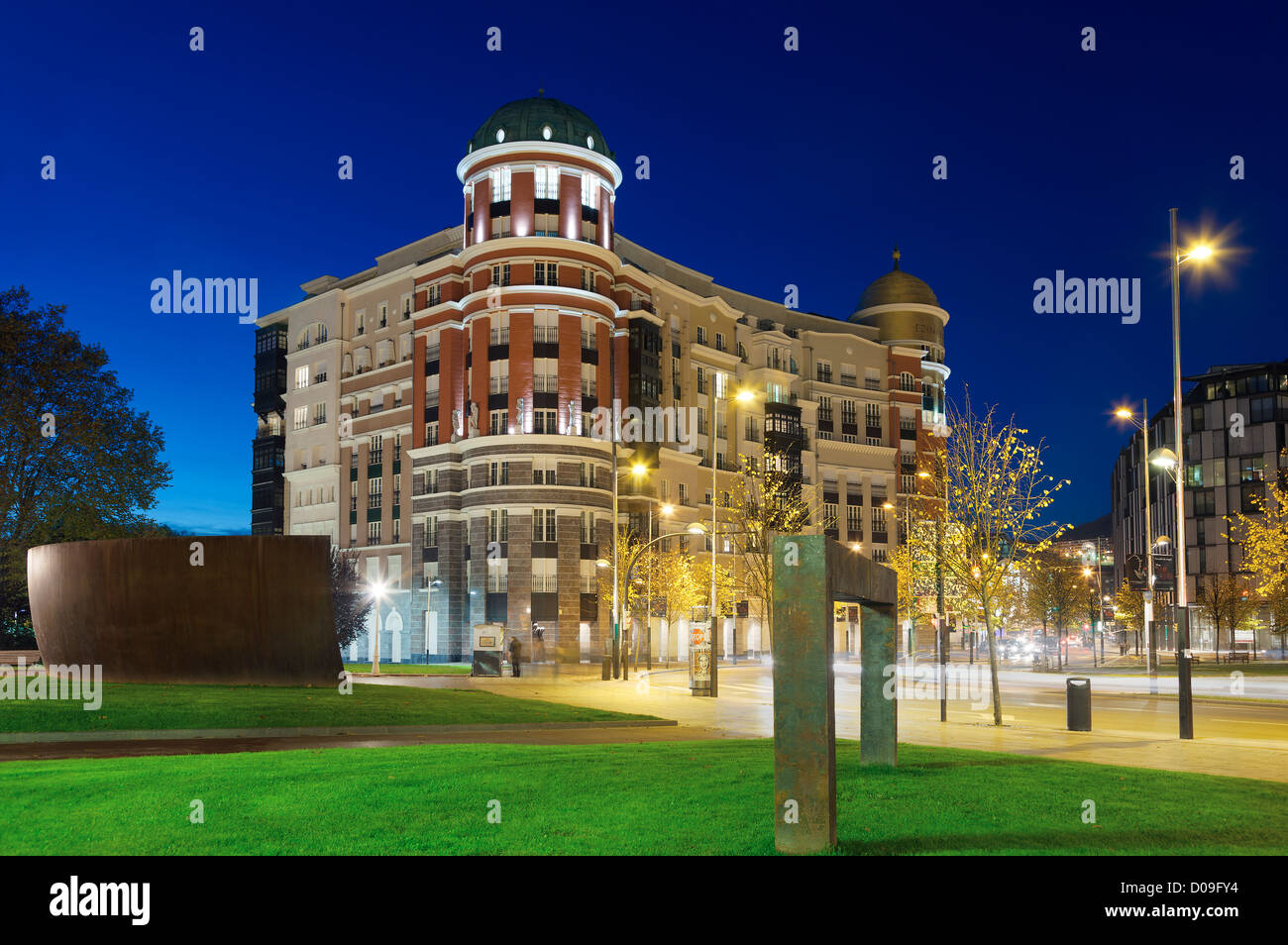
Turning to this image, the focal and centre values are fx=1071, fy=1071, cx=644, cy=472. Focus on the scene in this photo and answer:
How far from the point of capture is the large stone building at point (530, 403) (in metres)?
67.7

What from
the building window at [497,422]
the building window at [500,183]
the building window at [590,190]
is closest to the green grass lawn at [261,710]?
the building window at [497,422]

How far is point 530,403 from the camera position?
2670 inches

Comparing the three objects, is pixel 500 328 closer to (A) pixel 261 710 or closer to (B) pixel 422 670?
(B) pixel 422 670

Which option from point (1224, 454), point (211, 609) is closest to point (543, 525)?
point (211, 609)

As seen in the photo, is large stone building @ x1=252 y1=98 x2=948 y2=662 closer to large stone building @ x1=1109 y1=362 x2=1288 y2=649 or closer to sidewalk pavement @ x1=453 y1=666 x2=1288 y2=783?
sidewalk pavement @ x1=453 y1=666 x2=1288 y2=783

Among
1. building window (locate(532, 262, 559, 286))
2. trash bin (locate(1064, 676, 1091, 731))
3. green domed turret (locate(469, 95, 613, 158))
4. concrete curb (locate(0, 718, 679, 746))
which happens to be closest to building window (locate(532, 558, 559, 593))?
building window (locate(532, 262, 559, 286))

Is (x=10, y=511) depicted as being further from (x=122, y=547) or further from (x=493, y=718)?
(x=493, y=718)

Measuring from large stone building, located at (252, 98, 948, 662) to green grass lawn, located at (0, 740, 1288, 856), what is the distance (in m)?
36.5

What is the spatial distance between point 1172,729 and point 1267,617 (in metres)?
84.7

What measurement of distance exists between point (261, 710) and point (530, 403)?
4676 centimetres

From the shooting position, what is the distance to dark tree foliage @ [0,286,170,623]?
41125 mm

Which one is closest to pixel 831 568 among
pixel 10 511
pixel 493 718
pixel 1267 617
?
pixel 493 718

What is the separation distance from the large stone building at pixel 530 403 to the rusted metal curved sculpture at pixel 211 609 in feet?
75.4

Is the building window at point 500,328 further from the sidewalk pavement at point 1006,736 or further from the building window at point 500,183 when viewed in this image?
the sidewalk pavement at point 1006,736
